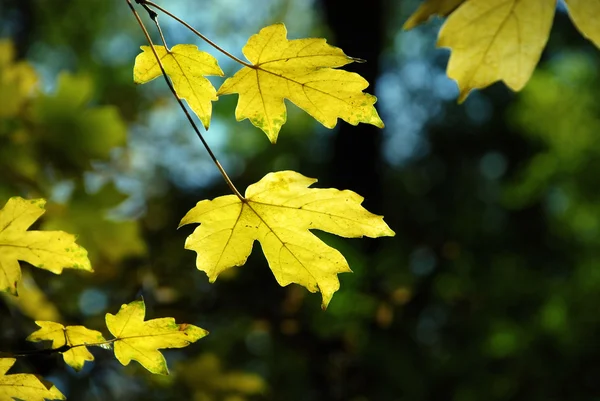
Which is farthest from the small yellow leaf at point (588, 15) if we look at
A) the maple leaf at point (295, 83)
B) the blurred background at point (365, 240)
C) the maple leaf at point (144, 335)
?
the blurred background at point (365, 240)

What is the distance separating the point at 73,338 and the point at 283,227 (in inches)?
10.4

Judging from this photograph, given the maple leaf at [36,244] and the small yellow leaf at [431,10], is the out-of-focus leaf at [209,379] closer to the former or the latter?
the maple leaf at [36,244]

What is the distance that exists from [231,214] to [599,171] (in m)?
2.84

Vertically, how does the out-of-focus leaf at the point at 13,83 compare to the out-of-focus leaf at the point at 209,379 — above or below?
above

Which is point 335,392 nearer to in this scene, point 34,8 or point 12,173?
point 12,173

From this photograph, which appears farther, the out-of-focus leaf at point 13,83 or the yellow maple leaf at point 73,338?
the out-of-focus leaf at point 13,83

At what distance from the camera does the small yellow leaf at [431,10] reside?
1.92 ft

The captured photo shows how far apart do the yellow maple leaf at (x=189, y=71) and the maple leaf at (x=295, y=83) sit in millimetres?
25

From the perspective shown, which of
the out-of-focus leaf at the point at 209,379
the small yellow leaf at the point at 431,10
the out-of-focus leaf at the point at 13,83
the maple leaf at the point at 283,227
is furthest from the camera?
the out-of-focus leaf at the point at 209,379

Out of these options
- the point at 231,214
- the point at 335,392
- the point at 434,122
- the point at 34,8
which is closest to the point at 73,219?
the point at 231,214

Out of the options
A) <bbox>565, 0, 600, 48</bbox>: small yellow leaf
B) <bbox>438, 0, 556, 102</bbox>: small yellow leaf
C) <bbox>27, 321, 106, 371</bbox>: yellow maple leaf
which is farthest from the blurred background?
<bbox>565, 0, 600, 48</bbox>: small yellow leaf

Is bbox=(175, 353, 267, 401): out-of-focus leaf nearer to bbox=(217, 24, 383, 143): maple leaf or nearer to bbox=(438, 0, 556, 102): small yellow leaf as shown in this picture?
bbox=(217, 24, 383, 143): maple leaf

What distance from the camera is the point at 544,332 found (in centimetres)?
269

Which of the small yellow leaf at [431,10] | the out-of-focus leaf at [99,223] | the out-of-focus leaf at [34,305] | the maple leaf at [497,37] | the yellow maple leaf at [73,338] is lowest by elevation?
the out-of-focus leaf at [34,305]
